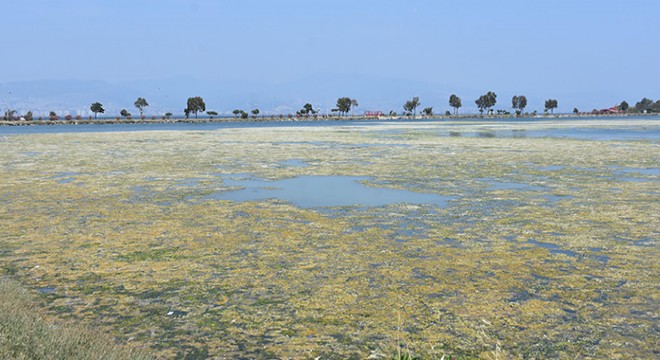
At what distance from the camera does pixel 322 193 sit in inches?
677

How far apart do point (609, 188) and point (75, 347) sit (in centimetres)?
1630

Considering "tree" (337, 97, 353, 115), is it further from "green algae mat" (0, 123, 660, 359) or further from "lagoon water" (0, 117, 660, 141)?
"green algae mat" (0, 123, 660, 359)

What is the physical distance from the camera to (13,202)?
50.4 ft

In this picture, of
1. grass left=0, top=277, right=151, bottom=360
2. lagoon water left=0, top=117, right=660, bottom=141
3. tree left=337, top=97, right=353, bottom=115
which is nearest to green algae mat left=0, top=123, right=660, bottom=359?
grass left=0, top=277, right=151, bottom=360

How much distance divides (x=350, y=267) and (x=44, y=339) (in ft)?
16.5

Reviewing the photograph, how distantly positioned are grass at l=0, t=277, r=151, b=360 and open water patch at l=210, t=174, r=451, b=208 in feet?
29.0

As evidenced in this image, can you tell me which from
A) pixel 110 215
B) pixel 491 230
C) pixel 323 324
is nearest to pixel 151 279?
pixel 323 324

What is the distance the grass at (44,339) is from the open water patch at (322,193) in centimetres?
885

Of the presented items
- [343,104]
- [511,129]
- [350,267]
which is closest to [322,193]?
[350,267]

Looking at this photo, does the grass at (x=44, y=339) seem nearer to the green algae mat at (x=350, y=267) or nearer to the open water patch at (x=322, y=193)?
the green algae mat at (x=350, y=267)

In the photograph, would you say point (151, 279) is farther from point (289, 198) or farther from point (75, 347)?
point (289, 198)

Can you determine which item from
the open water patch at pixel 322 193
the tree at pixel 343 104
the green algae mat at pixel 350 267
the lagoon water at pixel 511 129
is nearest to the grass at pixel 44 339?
the green algae mat at pixel 350 267

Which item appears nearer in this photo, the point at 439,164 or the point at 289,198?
the point at 289,198

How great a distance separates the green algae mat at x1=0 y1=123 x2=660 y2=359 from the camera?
6.45 meters
